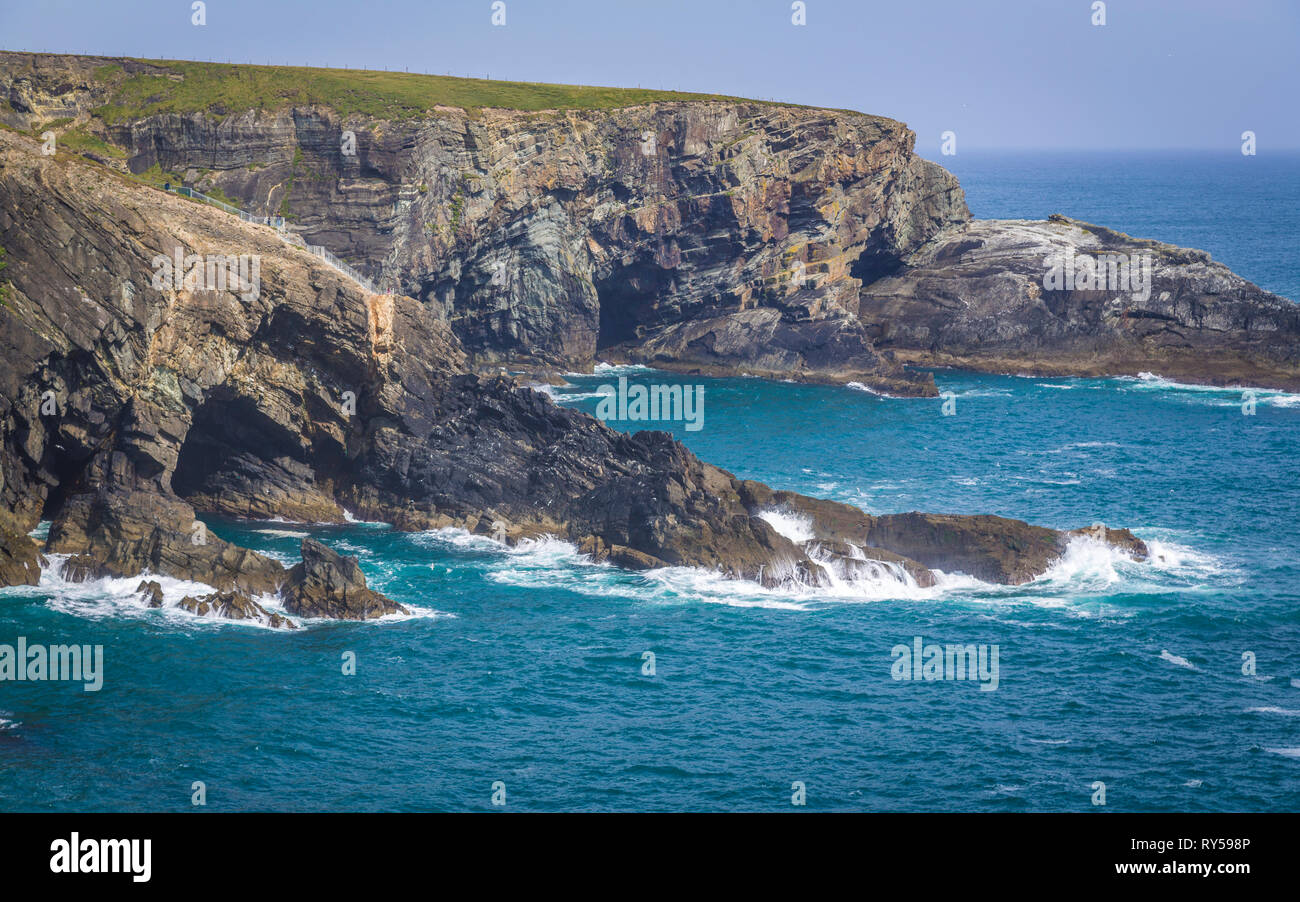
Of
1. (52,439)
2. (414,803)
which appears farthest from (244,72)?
(414,803)

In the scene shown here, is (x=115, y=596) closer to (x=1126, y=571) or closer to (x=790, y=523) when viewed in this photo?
(x=790, y=523)

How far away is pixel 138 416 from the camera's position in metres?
64.3

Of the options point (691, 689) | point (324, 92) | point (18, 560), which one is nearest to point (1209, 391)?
point (691, 689)

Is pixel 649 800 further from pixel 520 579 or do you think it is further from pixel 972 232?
pixel 972 232

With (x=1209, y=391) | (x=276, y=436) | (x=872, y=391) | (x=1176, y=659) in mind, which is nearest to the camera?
(x=1176, y=659)

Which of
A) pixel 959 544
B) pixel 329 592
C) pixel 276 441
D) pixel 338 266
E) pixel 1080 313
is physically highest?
pixel 338 266

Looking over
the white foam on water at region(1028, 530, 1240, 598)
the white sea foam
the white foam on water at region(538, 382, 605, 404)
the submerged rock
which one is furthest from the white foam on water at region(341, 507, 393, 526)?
the white foam on water at region(1028, 530, 1240, 598)

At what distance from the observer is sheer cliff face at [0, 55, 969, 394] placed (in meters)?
98.0

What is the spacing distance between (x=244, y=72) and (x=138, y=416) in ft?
171

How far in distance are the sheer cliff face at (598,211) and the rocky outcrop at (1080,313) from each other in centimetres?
623

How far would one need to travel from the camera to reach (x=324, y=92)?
4149 inches

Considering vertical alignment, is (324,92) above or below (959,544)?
above

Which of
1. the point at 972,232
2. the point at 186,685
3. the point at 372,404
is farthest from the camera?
the point at 972,232

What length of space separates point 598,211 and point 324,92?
2534cm
